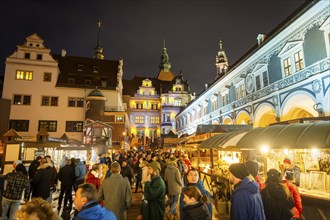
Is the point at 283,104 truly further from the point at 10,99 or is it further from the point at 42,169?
the point at 10,99

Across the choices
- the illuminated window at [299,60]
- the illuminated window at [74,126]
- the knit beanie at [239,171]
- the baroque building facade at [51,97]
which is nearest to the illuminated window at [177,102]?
the baroque building facade at [51,97]

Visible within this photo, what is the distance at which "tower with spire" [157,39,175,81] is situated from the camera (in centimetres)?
6769

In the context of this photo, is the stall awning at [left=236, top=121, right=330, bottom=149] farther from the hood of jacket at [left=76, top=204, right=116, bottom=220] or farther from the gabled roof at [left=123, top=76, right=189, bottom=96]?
the gabled roof at [left=123, top=76, right=189, bottom=96]

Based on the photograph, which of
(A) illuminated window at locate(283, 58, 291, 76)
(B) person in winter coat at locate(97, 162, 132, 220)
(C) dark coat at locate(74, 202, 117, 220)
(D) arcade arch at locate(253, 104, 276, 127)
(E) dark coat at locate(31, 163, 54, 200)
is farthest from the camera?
(D) arcade arch at locate(253, 104, 276, 127)

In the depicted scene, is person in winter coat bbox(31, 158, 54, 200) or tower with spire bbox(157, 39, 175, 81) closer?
person in winter coat bbox(31, 158, 54, 200)

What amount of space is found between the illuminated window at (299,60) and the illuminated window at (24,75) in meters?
34.0

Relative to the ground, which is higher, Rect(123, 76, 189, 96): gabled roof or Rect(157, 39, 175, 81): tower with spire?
Rect(157, 39, 175, 81): tower with spire

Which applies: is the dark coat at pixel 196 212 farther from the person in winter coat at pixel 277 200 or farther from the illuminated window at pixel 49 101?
the illuminated window at pixel 49 101

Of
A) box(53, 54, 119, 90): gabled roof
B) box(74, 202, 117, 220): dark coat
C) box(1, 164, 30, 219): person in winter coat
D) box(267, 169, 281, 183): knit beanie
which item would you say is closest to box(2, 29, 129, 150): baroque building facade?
box(53, 54, 119, 90): gabled roof

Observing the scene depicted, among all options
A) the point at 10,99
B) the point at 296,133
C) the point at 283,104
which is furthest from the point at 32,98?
the point at 296,133

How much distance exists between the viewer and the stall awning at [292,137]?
546 cm

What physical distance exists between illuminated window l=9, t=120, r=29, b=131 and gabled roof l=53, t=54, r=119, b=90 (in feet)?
24.0

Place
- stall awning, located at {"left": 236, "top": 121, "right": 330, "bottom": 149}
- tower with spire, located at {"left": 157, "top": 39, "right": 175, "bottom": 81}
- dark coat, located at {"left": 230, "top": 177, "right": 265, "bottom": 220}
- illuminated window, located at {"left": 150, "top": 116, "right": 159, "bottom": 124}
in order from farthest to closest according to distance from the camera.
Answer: tower with spire, located at {"left": 157, "top": 39, "right": 175, "bottom": 81} → illuminated window, located at {"left": 150, "top": 116, "right": 159, "bottom": 124} → stall awning, located at {"left": 236, "top": 121, "right": 330, "bottom": 149} → dark coat, located at {"left": 230, "top": 177, "right": 265, "bottom": 220}

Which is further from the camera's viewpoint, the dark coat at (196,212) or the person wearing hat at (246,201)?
the person wearing hat at (246,201)
